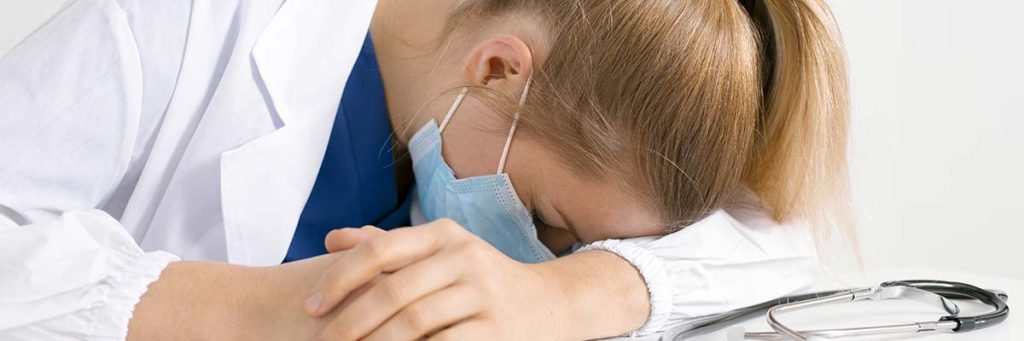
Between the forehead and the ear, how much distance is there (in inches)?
2.1

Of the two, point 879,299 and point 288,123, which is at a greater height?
point 288,123

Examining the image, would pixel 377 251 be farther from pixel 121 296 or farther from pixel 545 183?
pixel 545 183

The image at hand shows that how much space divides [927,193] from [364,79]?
1203mm

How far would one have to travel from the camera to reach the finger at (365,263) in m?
0.69

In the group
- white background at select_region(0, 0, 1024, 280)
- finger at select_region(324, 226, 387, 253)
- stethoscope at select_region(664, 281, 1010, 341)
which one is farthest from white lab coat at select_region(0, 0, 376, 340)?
white background at select_region(0, 0, 1024, 280)

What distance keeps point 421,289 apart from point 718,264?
374 millimetres

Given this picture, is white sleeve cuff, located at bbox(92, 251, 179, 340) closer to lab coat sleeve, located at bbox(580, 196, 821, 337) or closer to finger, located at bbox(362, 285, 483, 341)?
finger, located at bbox(362, 285, 483, 341)

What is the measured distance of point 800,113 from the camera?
1042 mm

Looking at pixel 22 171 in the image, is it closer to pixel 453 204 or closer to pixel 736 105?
pixel 453 204

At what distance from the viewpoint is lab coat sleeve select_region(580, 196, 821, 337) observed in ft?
3.05

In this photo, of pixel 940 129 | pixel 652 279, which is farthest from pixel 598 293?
pixel 940 129

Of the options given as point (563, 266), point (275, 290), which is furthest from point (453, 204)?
point (275, 290)

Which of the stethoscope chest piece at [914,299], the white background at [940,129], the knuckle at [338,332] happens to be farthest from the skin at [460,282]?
the white background at [940,129]

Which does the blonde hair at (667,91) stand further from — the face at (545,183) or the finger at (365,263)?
the finger at (365,263)
